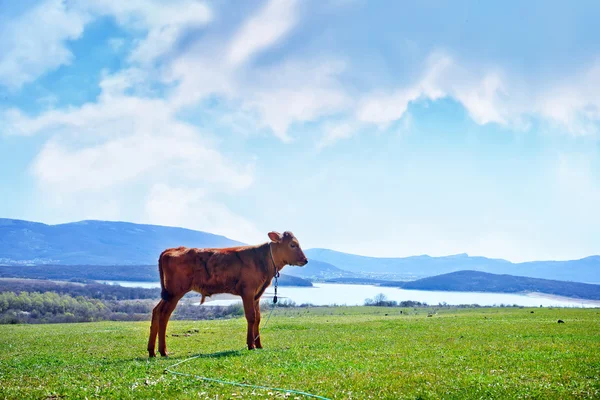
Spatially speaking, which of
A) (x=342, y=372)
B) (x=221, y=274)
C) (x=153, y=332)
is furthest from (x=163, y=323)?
(x=342, y=372)

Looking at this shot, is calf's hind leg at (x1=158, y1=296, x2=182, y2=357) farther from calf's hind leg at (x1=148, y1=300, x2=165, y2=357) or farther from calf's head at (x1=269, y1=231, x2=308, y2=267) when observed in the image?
calf's head at (x1=269, y1=231, x2=308, y2=267)

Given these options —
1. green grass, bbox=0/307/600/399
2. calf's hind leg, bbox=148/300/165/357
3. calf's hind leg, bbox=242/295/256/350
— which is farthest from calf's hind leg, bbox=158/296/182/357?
calf's hind leg, bbox=242/295/256/350

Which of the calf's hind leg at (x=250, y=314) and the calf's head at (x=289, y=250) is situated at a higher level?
the calf's head at (x=289, y=250)

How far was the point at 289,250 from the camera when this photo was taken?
53.5ft


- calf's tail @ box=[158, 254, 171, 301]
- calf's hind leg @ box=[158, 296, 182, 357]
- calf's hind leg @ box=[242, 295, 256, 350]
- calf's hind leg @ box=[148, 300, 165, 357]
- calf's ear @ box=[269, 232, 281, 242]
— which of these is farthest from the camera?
calf's ear @ box=[269, 232, 281, 242]

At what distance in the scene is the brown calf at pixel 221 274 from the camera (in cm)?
1514

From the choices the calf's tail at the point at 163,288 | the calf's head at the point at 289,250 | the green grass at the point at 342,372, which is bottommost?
the green grass at the point at 342,372

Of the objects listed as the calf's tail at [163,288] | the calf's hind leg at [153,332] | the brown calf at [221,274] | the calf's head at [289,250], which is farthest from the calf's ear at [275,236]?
the calf's hind leg at [153,332]

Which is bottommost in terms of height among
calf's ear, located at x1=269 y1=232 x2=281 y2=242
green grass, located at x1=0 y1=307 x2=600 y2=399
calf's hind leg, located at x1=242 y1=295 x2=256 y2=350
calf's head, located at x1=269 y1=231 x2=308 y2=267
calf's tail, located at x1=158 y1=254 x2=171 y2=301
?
green grass, located at x1=0 y1=307 x2=600 y2=399

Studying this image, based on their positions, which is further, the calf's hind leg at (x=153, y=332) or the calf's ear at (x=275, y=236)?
the calf's ear at (x=275, y=236)

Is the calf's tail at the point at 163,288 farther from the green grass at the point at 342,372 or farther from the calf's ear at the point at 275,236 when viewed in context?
the calf's ear at the point at 275,236

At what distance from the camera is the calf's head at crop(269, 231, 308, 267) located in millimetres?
16281

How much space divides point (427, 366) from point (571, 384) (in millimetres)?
3168

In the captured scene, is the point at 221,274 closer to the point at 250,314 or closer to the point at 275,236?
the point at 250,314
